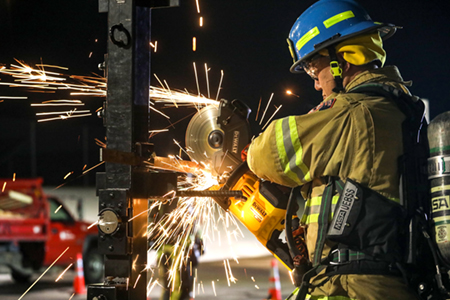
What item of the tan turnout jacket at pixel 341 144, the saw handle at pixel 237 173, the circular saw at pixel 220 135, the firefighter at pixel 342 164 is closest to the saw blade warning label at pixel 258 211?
the saw handle at pixel 237 173

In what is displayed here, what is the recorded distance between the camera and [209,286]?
10055mm

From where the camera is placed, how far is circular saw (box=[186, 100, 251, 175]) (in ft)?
11.0

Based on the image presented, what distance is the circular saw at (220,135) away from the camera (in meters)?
3.37

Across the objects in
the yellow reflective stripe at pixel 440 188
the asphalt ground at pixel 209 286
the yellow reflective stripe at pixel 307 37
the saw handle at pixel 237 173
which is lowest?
the asphalt ground at pixel 209 286

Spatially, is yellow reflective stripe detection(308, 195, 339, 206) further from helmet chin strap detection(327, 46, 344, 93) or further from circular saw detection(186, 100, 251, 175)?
circular saw detection(186, 100, 251, 175)

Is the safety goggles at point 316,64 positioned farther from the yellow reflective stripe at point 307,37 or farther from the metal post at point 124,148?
the metal post at point 124,148

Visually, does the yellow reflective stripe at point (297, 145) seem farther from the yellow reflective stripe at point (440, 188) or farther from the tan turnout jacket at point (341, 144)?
the yellow reflective stripe at point (440, 188)

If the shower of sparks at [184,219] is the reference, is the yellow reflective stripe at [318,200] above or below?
above

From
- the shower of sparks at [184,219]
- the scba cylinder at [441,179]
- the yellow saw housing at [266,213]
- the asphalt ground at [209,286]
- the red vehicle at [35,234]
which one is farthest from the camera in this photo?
the red vehicle at [35,234]

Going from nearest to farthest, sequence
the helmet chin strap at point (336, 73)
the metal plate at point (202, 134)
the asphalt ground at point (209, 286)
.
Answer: the helmet chin strap at point (336, 73), the metal plate at point (202, 134), the asphalt ground at point (209, 286)

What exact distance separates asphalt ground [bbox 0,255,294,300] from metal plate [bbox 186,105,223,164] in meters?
4.70

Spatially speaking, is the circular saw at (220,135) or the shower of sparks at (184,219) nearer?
the circular saw at (220,135)

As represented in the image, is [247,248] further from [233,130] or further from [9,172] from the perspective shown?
[233,130]

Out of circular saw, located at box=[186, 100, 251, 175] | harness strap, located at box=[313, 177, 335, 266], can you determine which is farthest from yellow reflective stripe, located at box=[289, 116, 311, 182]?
circular saw, located at box=[186, 100, 251, 175]
